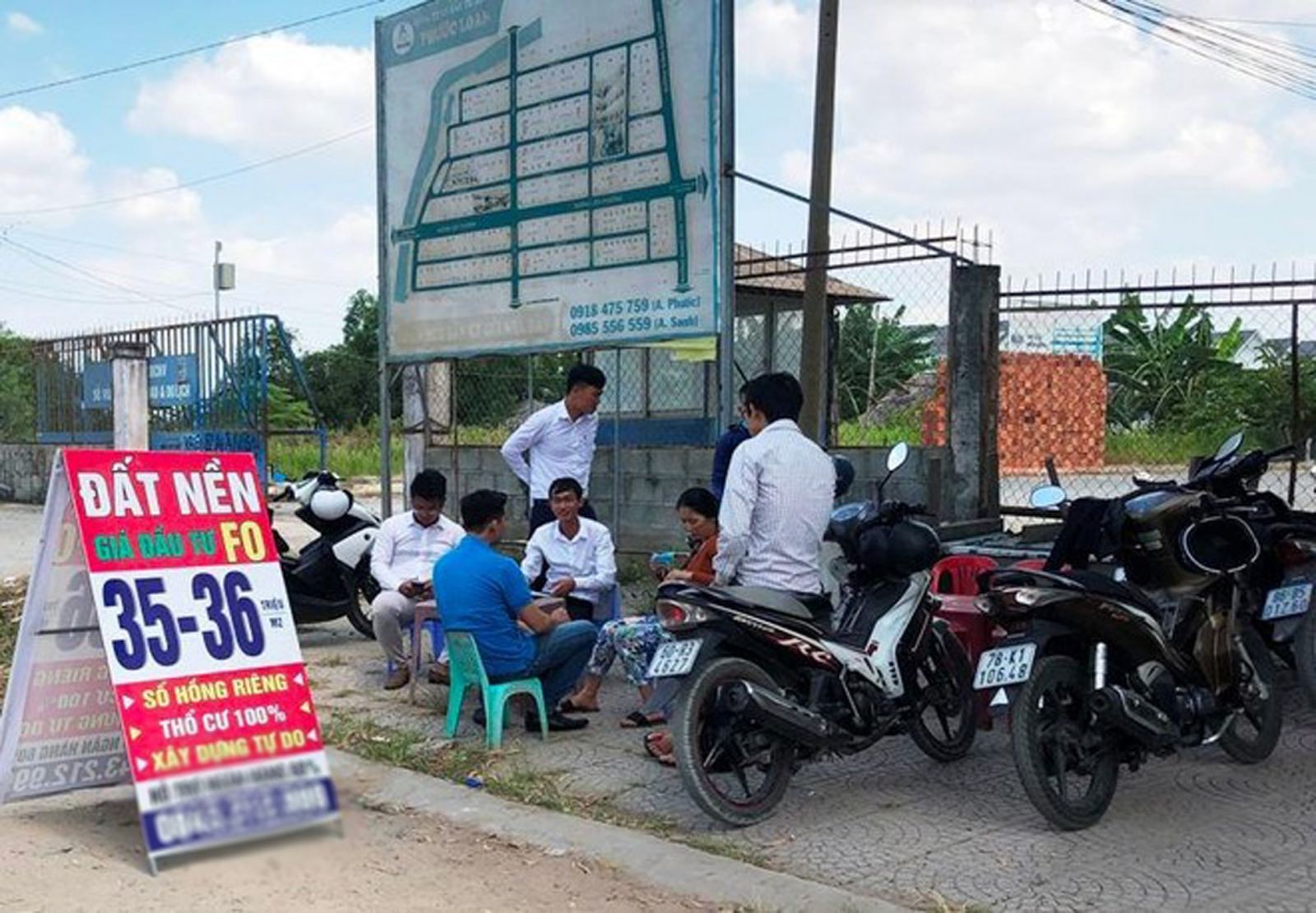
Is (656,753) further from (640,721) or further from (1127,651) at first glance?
(1127,651)

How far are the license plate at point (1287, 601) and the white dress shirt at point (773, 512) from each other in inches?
78.6

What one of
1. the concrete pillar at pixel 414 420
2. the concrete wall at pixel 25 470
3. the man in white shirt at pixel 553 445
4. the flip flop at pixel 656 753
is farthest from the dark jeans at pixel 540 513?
the concrete wall at pixel 25 470

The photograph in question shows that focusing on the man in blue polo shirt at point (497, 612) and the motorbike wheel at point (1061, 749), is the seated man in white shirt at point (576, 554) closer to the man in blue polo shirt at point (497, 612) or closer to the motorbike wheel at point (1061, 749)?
the man in blue polo shirt at point (497, 612)

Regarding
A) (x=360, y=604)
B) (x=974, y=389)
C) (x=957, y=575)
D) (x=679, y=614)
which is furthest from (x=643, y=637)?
(x=360, y=604)

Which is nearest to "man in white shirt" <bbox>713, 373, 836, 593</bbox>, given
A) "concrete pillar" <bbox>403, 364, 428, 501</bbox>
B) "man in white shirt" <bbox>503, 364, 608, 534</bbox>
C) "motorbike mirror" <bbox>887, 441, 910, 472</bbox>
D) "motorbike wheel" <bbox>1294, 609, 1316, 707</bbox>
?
"motorbike mirror" <bbox>887, 441, 910, 472</bbox>

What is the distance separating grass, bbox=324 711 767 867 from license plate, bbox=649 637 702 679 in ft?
1.83

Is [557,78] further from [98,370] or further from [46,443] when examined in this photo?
[46,443]

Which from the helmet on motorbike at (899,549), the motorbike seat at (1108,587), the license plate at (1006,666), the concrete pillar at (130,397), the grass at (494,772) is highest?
the concrete pillar at (130,397)

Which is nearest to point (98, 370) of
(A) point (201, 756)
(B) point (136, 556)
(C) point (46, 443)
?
(C) point (46, 443)

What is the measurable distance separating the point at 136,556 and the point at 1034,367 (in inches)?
440

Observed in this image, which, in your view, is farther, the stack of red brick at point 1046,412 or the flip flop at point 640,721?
the stack of red brick at point 1046,412

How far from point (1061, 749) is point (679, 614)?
1.35m

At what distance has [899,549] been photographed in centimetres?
502

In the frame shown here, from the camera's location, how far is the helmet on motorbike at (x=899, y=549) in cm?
502
